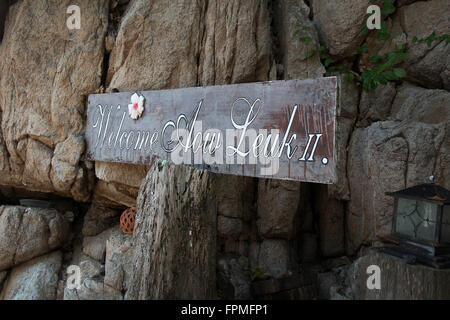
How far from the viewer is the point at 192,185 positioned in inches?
125

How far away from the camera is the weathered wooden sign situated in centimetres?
286

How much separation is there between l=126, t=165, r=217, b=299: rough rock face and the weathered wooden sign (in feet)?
1.30

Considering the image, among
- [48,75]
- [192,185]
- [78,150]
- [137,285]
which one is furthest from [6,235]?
[192,185]

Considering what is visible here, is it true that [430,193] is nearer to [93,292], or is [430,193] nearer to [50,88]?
[93,292]

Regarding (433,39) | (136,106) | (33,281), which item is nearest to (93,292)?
(33,281)

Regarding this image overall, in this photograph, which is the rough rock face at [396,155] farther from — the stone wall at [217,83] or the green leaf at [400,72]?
the green leaf at [400,72]

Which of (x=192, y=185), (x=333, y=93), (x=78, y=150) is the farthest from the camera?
(x=78, y=150)

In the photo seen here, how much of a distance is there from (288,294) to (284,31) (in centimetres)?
371

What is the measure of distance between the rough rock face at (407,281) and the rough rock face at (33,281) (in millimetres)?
4331

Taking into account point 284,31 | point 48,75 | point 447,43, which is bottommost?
point 48,75

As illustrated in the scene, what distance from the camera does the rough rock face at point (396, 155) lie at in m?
3.78

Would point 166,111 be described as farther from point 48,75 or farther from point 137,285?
point 48,75

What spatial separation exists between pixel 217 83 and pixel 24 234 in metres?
3.63

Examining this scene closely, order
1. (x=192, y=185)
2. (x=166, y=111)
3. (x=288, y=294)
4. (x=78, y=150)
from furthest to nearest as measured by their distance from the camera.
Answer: (x=78, y=150) < (x=288, y=294) < (x=166, y=111) < (x=192, y=185)
